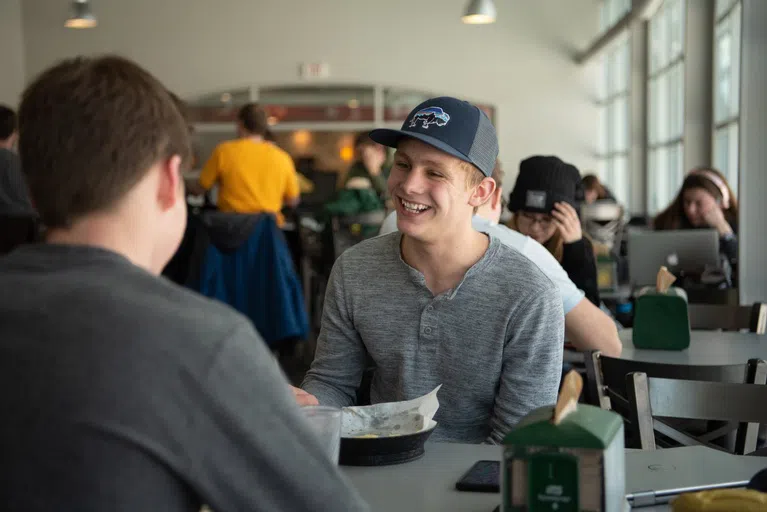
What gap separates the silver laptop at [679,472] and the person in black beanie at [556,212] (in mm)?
1789

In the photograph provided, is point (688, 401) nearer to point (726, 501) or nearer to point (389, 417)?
point (389, 417)

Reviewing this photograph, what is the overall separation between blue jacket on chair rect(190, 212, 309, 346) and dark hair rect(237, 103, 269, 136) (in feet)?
1.82

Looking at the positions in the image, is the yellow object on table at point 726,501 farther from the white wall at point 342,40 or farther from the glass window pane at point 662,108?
the white wall at point 342,40

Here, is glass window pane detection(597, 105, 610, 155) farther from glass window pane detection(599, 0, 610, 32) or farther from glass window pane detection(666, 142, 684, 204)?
glass window pane detection(666, 142, 684, 204)

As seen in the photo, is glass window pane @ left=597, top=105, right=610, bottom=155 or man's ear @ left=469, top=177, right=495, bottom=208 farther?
glass window pane @ left=597, top=105, right=610, bottom=155

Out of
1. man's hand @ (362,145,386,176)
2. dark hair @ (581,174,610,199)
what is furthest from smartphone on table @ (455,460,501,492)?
dark hair @ (581,174,610,199)

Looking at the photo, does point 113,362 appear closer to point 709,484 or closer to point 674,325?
point 709,484

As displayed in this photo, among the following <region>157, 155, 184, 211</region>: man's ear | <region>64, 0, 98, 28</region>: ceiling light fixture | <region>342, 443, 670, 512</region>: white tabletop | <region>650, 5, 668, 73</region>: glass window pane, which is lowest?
<region>342, 443, 670, 512</region>: white tabletop

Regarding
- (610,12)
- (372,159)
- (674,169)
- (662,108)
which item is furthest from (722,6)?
(610,12)

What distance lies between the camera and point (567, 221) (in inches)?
134

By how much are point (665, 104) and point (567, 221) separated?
6745mm

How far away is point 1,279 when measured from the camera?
94 centimetres

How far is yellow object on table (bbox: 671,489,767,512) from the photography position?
107cm

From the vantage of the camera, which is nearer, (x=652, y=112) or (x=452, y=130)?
(x=452, y=130)
